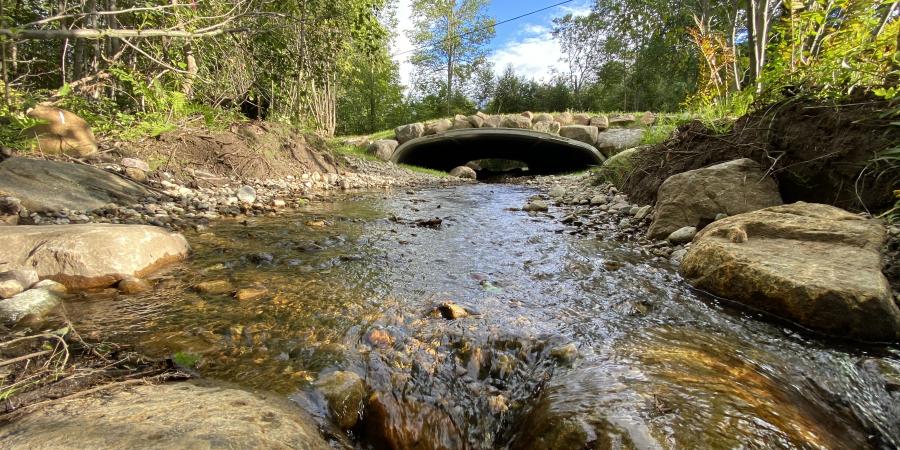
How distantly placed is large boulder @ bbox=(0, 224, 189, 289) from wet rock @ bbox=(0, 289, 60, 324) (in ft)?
0.85

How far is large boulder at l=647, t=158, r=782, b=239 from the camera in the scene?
377cm

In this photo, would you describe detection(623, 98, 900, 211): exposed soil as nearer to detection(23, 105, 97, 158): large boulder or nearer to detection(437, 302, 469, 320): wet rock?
detection(437, 302, 469, 320): wet rock

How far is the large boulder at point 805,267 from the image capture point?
2068 millimetres

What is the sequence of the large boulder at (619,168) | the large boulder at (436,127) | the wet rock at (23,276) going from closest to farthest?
the wet rock at (23,276) < the large boulder at (619,168) < the large boulder at (436,127)

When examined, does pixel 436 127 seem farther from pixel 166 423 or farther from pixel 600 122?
pixel 166 423

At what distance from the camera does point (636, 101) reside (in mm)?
27125

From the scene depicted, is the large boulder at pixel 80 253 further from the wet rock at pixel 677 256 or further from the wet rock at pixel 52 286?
the wet rock at pixel 677 256

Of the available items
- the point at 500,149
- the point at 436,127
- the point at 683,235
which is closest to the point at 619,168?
the point at 683,235

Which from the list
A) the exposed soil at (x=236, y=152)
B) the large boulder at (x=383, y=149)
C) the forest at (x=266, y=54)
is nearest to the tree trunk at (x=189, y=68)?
the forest at (x=266, y=54)

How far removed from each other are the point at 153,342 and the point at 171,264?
4.60ft

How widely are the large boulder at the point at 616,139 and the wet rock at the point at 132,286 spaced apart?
13362 mm

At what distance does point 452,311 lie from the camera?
238 cm

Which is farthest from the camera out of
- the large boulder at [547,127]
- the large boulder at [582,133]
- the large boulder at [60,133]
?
Result: the large boulder at [547,127]

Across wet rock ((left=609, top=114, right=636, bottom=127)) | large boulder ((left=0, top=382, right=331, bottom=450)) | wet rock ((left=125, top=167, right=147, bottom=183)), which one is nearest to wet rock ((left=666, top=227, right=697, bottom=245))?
large boulder ((left=0, top=382, right=331, bottom=450))
